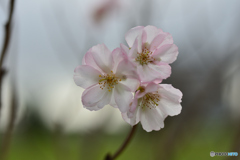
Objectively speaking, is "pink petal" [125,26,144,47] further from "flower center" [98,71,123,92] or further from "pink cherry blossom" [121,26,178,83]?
"flower center" [98,71,123,92]

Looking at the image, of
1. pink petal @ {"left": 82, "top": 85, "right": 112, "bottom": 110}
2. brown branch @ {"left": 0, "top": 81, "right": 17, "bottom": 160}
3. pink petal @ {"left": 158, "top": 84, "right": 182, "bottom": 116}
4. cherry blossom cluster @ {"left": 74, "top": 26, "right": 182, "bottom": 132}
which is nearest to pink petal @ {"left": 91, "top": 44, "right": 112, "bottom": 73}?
cherry blossom cluster @ {"left": 74, "top": 26, "right": 182, "bottom": 132}

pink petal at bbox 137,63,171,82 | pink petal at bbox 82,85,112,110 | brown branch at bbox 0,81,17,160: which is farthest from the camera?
brown branch at bbox 0,81,17,160

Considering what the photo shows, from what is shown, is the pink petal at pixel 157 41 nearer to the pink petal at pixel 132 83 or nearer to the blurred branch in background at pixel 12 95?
the pink petal at pixel 132 83

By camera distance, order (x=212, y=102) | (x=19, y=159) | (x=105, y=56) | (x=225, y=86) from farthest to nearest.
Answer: (x=19, y=159)
(x=212, y=102)
(x=225, y=86)
(x=105, y=56)

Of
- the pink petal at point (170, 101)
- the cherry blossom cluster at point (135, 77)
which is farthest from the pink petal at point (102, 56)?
the pink petal at point (170, 101)

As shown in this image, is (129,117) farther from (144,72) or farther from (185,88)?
(185,88)

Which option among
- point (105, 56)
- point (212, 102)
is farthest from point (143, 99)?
point (212, 102)

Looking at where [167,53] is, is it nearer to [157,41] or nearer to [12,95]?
[157,41]
